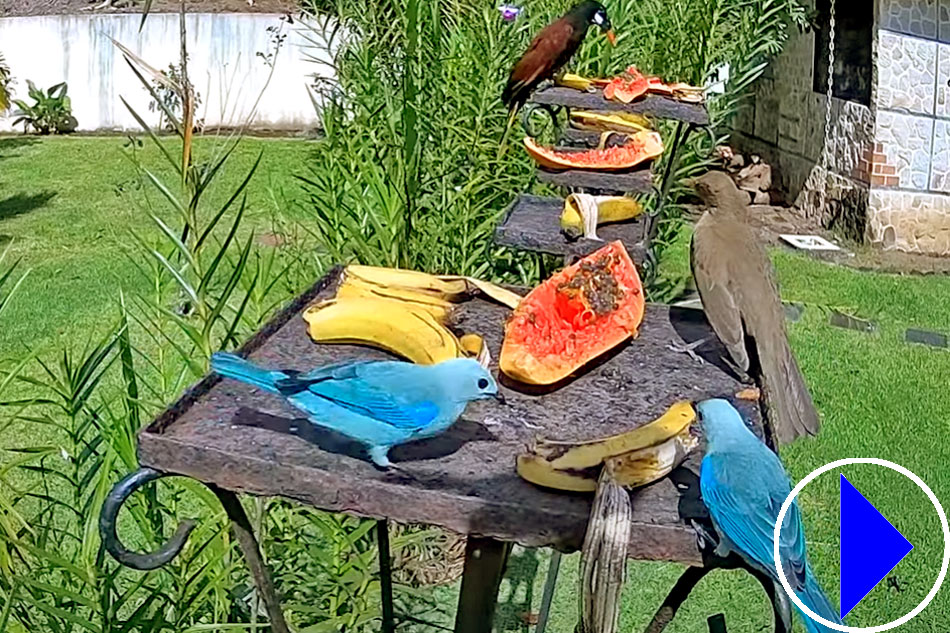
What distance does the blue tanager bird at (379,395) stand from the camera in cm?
144

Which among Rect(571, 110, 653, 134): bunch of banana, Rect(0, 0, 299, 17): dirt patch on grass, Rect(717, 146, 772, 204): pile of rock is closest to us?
Rect(571, 110, 653, 134): bunch of banana

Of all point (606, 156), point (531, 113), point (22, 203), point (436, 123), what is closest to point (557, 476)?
point (606, 156)

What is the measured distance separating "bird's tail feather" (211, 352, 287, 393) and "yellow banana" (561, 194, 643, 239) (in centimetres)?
163

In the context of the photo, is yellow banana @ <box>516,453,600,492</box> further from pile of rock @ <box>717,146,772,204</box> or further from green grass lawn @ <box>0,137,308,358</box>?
pile of rock @ <box>717,146,772,204</box>

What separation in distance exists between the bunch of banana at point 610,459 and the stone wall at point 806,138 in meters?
6.12

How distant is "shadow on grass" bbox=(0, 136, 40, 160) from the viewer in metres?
9.56

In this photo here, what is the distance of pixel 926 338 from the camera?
573 centimetres

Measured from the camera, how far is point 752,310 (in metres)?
2.52

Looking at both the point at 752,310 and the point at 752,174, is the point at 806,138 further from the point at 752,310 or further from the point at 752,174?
the point at 752,310

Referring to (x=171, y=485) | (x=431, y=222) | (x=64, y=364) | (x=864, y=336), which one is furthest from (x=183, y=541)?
(x=864, y=336)

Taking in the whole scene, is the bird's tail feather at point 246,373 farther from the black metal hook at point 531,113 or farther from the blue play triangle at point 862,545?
the black metal hook at point 531,113

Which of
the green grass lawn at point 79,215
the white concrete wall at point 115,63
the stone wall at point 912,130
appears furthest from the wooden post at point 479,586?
the white concrete wall at point 115,63

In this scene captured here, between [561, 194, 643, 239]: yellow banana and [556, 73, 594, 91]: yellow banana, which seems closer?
[561, 194, 643, 239]: yellow banana

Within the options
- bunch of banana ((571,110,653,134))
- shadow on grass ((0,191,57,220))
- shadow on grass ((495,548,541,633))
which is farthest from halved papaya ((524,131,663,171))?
shadow on grass ((0,191,57,220))
